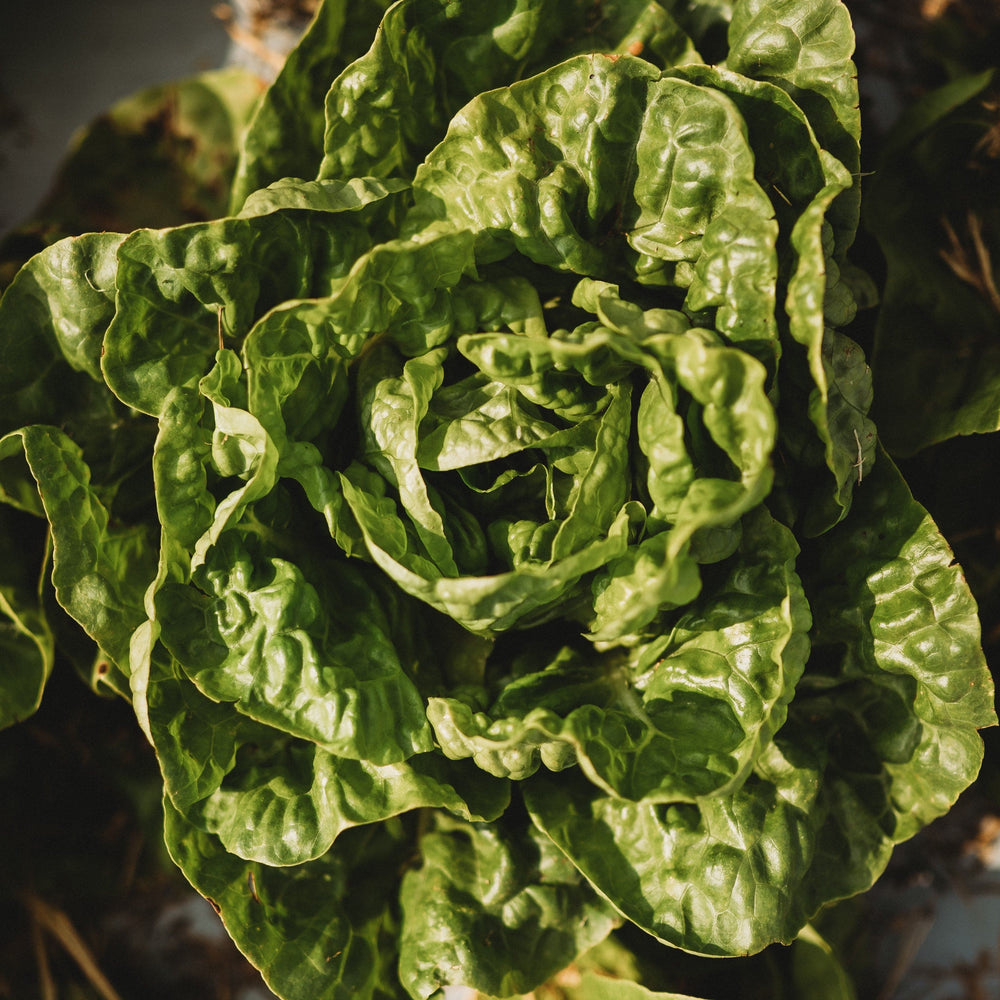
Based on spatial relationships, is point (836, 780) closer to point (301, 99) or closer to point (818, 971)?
point (818, 971)

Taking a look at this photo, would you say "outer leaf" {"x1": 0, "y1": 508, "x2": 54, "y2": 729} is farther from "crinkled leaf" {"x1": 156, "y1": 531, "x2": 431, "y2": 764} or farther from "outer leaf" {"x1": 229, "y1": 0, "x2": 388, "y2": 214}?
"outer leaf" {"x1": 229, "y1": 0, "x2": 388, "y2": 214}

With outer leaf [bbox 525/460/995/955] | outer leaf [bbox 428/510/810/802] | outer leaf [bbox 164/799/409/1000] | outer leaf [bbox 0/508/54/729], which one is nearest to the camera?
outer leaf [bbox 428/510/810/802]

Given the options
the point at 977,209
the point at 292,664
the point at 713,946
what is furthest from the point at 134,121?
the point at 713,946

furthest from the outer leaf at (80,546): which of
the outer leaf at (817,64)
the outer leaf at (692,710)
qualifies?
the outer leaf at (817,64)

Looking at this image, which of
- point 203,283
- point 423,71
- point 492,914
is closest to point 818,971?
point 492,914

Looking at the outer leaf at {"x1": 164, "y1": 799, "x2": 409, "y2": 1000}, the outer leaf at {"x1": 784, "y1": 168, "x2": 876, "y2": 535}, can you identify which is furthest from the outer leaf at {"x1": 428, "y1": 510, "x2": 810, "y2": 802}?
the outer leaf at {"x1": 164, "y1": 799, "x2": 409, "y2": 1000}

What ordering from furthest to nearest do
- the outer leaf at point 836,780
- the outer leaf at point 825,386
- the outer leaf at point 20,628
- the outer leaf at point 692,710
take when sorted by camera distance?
the outer leaf at point 20,628 < the outer leaf at point 836,780 < the outer leaf at point 692,710 < the outer leaf at point 825,386

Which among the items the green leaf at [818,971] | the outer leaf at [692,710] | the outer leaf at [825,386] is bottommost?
the green leaf at [818,971]

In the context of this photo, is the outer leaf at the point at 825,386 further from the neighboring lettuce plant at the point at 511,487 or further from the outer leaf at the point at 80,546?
the outer leaf at the point at 80,546
